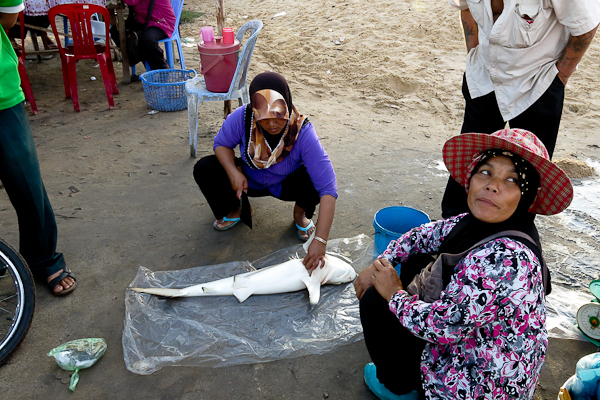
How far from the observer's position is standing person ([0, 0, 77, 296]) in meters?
2.00

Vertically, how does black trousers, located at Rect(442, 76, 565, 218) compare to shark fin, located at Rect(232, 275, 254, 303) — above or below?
above

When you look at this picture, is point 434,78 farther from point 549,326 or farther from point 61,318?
point 61,318

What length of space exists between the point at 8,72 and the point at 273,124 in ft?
3.96

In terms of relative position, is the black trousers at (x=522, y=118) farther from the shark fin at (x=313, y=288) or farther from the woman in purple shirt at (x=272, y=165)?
the shark fin at (x=313, y=288)

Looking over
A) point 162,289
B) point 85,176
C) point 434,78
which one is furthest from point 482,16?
point 434,78

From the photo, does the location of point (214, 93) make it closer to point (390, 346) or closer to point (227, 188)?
point (227, 188)

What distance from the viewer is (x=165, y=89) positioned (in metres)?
4.65

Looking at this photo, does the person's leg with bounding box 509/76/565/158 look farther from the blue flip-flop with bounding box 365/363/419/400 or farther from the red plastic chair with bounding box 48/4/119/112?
the red plastic chair with bounding box 48/4/119/112

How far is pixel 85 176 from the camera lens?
3.52 m

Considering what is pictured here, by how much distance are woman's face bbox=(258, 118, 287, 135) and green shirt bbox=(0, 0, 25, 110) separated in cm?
112

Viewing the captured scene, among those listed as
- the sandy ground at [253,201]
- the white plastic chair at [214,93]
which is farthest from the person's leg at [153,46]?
the white plastic chair at [214,93]

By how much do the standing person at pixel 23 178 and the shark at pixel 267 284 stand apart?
0.45 metres

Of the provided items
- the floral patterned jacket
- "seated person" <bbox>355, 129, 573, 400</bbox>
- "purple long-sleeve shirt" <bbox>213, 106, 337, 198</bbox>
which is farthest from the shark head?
the floral patterned jacket

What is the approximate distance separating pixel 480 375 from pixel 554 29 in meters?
1.75
